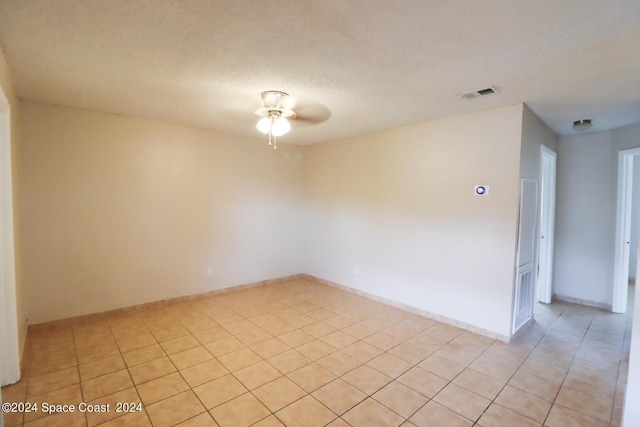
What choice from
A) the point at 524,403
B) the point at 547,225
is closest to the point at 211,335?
the point at 524,403

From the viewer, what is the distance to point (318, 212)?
511 centimetres

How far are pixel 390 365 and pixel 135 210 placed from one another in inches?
133

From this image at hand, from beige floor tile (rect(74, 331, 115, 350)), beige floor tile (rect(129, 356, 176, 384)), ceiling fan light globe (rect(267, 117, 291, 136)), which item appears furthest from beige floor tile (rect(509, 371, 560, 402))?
beige floor tile (rect(74, 331, 115, 350))

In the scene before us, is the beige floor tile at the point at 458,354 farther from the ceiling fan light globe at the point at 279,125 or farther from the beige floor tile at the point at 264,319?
the ceiling fan light globe at the point at 279,125

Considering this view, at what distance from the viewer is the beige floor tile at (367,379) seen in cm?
224

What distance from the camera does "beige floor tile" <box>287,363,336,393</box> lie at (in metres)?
2.25

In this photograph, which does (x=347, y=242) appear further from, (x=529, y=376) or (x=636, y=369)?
(x=636, y=369)

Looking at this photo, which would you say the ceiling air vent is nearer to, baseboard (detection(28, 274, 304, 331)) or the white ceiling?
the white ceiling

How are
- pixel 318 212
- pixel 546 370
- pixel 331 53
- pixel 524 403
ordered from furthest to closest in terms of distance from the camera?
pixel 318 212 < pixel 546 370 < pixel 524 403 < pixel 331 53

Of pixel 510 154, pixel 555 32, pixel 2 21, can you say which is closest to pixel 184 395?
pixel 2 21

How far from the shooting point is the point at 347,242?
463cm

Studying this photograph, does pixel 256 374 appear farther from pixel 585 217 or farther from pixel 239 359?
pixel 585 217

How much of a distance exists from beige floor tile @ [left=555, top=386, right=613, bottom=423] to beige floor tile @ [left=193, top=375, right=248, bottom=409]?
232 centimetres

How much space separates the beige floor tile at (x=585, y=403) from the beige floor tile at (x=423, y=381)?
80 cm
